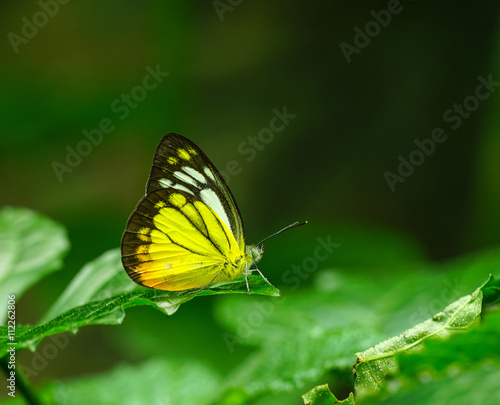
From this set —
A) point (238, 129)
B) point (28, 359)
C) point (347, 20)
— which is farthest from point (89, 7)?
point (28, 359)

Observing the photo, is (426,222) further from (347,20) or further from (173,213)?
(173,213)

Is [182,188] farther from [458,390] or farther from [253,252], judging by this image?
[458,390]

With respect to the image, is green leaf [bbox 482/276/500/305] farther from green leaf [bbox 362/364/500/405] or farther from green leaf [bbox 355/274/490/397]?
green leaf [bbox 362/364/500/405]

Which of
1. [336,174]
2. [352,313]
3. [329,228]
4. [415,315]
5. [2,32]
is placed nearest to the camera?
[415,315]

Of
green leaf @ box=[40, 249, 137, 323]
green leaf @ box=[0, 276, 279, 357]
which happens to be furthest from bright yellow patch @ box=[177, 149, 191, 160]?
green leaf @ box=[0, 276, 279, 357]

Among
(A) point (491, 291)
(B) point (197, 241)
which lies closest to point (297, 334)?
(B) point (197, 241)

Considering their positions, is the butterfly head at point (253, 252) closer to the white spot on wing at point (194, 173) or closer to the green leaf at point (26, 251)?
the white spot on wing at point (194, 173)
